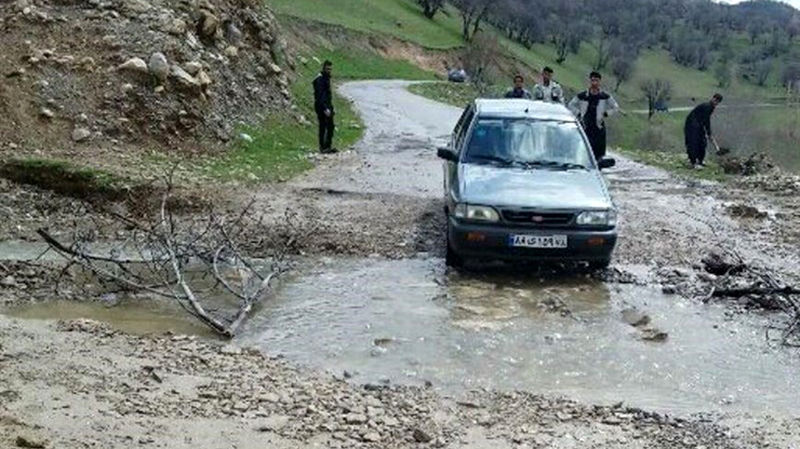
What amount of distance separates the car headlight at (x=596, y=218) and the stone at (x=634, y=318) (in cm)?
95

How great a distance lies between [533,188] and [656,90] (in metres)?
104

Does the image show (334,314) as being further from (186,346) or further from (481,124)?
(481,124)

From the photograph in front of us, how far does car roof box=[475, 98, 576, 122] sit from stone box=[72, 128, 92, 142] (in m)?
6.21

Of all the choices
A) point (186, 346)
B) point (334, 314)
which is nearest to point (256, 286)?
point (334, 314)

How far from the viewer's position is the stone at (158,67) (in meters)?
15.1

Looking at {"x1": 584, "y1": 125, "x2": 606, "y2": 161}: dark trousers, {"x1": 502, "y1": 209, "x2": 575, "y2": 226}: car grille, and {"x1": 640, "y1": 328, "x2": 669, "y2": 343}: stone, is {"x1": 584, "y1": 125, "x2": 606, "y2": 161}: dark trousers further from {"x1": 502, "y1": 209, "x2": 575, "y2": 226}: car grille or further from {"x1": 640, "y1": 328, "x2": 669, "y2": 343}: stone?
{"x1": 640, "y1": 328, "x2": 669, "y2": 343}: stone

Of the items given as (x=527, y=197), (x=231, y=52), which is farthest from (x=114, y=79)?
(x=527, y=197)

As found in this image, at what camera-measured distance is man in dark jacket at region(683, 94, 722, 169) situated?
1742 cm

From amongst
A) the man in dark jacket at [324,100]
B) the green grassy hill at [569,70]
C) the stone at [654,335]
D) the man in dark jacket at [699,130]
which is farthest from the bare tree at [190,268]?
the green grassy hill at [569,70]

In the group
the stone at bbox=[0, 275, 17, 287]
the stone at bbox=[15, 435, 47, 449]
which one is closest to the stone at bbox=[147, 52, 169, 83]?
the stone at bbox=[0, 275, 17, 287]

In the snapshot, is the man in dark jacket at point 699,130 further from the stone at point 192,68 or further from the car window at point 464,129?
the stone at point 192,68

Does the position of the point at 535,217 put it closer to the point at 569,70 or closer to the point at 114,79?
the point at 114,79

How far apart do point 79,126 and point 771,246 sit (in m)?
9.95

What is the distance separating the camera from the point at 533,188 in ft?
28.9
